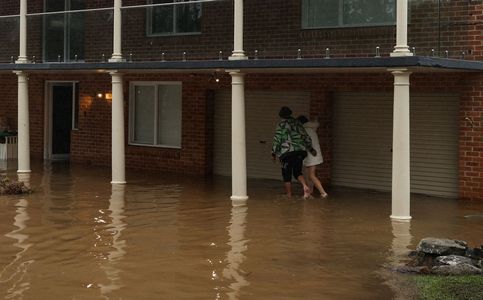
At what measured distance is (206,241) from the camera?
10523mm

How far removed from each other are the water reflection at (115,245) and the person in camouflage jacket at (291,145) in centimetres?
292

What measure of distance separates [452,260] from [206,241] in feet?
10.4

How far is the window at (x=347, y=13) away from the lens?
44.8 feet

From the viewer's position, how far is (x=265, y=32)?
49.8 ft

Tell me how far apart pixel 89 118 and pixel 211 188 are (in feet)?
21.2

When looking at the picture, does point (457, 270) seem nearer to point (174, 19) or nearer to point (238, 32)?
point (238, 32)

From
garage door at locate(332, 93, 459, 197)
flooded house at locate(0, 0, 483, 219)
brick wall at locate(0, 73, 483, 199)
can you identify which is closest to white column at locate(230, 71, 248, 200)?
flooded house at locate(0, 0, 483, 219)

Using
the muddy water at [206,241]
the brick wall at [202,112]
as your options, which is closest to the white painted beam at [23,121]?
the brick wall at [202,112]

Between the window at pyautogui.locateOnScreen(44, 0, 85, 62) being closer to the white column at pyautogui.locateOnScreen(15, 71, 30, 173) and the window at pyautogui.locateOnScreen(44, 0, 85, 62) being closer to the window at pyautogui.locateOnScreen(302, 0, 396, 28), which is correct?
the white column at pyautogui.locateOnScreen(15, 71, 30, 173)

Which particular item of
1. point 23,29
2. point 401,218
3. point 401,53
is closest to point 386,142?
point 401,218

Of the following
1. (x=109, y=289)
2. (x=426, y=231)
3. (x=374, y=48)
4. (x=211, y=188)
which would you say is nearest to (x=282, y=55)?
(x=374, y=48)

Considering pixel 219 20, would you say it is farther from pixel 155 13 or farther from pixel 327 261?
pixel 327 261

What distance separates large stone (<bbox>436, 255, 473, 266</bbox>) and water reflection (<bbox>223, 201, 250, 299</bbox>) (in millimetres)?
2107

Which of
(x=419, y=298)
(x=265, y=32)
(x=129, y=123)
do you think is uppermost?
(x=265, y=32)
